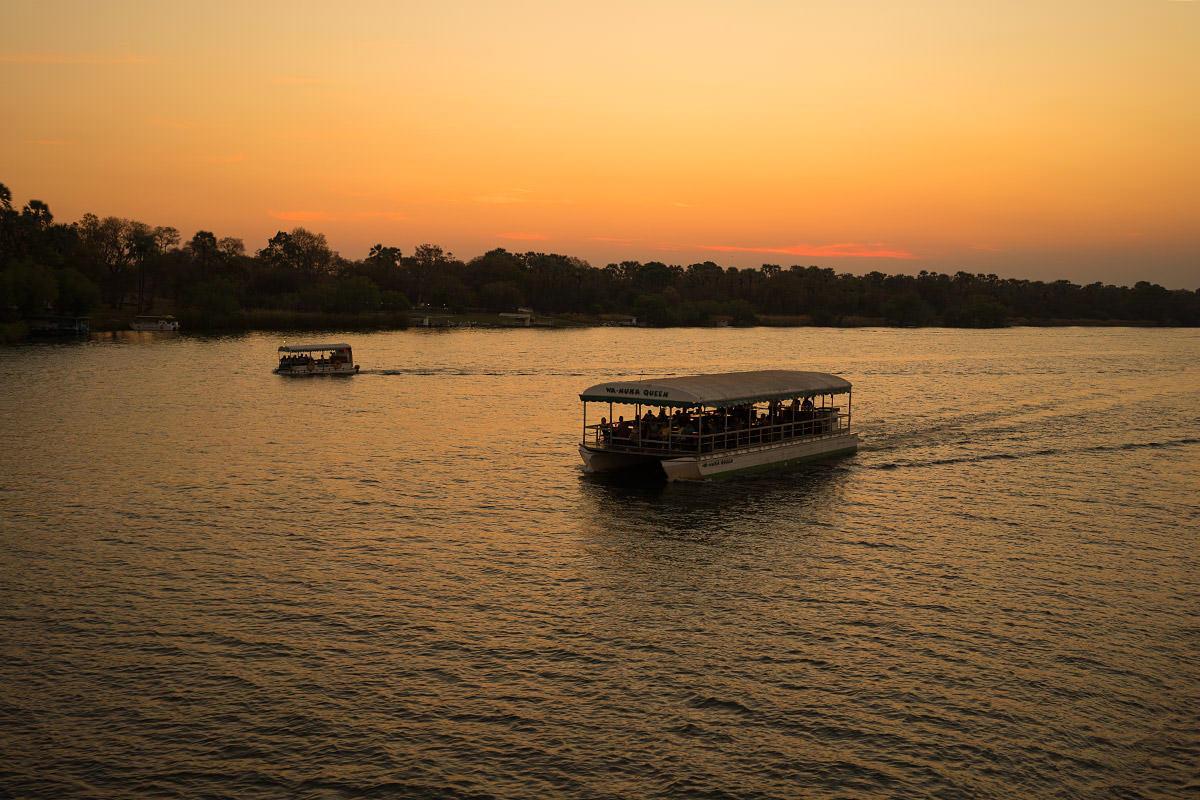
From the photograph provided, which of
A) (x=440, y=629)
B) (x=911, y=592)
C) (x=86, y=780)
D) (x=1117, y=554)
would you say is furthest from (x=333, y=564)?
(x=1117, y=554)

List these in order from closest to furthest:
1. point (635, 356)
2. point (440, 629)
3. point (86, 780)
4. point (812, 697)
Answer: point (86, 780), point (812, 697), point (440, 629), point (635, 356)

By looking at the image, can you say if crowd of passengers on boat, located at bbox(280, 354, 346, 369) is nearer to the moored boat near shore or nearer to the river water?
the river water

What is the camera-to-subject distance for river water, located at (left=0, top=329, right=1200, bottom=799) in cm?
1955

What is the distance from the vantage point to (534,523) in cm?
3912

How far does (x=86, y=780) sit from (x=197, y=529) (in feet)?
64.8

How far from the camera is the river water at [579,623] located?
19547mm

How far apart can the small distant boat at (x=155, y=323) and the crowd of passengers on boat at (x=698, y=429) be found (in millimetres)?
144702

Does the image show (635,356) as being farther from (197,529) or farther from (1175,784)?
(1175,784)

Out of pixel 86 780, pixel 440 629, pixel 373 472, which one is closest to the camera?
pixel 86 780

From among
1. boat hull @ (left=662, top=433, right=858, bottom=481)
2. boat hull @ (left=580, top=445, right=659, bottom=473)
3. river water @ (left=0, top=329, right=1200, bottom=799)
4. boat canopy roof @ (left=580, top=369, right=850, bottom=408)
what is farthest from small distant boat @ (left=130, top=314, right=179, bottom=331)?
boat hull @ (left=662, top=433, right=858, bottom=481)

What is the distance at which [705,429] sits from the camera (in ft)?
162

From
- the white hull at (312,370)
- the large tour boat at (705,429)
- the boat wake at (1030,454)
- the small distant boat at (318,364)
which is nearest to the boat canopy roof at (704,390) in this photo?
the large tour boat at (705,429)

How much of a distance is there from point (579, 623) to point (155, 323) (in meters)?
171

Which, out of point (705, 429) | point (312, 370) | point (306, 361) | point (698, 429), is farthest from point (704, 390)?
point (306, 361)
